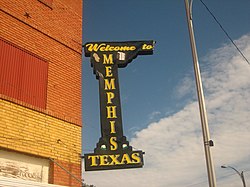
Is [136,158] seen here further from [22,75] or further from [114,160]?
[22,75]

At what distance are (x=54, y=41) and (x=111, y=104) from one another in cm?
297

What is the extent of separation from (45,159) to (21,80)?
8.16 feet

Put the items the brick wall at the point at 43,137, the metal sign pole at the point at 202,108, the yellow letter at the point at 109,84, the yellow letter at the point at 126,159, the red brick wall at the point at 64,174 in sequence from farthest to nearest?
the yellow letter at the point at 109,84, the yellow letter at the point at 126,159, the red brick wall at the point at 64,174, the brick wall at the point at 43,137, the metal sign pole at the point at 202,108

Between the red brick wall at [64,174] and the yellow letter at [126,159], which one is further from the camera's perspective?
the yellow letter at [126,159]

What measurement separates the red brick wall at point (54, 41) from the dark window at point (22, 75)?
211 mm

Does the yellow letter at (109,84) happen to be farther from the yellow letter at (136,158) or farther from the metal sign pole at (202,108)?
the metal sign pole at (202,108)

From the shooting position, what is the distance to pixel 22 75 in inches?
457

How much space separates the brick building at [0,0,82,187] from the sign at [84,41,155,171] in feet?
2.43

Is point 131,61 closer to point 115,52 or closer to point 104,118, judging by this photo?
point 115,52

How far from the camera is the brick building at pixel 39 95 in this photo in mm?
10422

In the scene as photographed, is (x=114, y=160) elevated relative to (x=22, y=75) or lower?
lower

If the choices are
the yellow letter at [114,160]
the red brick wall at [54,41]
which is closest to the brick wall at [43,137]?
the red brick wall at [54,41]

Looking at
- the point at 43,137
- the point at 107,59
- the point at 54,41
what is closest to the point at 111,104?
the point at 107,59

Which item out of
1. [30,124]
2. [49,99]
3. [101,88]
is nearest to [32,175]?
[30,124]
